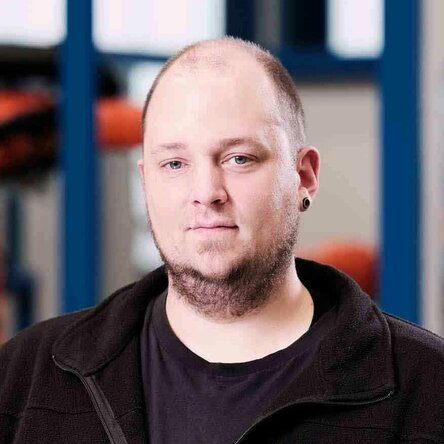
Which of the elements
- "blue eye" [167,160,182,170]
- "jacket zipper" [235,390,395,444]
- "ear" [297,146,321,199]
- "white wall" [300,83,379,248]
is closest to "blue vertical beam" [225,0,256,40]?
"white wall" [300,83,379,248]

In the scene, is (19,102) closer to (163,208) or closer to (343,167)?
(343,167)

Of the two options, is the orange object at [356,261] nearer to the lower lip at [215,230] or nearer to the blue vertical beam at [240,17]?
the blue vertical beam at [240,17]

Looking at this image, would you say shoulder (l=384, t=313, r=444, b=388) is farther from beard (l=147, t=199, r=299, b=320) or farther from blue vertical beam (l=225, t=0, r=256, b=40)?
blue vertical beam (l=225, t=0, r=256, b=40)

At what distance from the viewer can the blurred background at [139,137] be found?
2.87m

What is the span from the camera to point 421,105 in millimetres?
2865

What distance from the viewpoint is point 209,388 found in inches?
54.5

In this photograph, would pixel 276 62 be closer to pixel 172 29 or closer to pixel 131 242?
pixel 131 242

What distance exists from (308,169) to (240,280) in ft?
0.68

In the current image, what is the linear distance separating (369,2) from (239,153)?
3.34 metres

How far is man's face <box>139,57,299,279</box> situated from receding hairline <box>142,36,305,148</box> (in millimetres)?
14

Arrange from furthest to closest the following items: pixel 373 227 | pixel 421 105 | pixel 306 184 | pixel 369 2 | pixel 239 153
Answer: pixel 369 2, pixel 373 227, pixel 421 105, pixel 306 184, pixel 239 153

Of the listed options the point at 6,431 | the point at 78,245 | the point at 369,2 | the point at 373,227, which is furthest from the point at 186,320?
the point at 369,2

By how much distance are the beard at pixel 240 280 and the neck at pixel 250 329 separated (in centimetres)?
1

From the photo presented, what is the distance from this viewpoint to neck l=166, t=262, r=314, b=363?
1417mm
